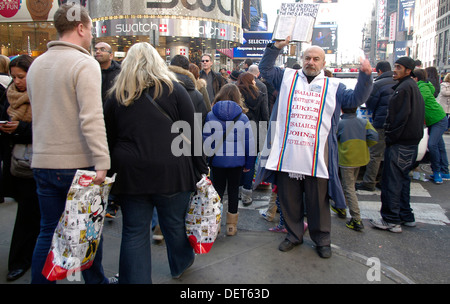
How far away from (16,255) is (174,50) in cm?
2422

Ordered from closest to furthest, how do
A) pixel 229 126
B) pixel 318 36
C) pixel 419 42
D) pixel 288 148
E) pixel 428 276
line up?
pixel 428 276 < pixel 288 148 < pixel 229 126 < pixel 318 36 < pixel 419 42

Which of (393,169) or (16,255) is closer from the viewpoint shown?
(16,255)

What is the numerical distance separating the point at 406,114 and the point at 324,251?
6.51ft

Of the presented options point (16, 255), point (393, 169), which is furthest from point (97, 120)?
point (393, 169)

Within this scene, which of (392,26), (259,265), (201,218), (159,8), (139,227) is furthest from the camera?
(392,26)

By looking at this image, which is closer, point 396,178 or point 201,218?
point 201,218

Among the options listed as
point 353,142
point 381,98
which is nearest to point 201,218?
point 353,142

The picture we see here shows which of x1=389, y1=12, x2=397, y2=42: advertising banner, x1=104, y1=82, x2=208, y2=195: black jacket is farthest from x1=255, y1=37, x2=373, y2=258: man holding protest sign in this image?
x1=389, y1=12, x2=397, y2=42: advertising banner

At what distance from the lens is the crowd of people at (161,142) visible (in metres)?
2.44

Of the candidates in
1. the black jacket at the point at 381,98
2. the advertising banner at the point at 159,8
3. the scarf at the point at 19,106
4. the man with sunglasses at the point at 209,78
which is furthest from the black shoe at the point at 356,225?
the advertising banner at the point at 159,8

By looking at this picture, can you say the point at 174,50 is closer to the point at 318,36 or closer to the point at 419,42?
the point at 318,36

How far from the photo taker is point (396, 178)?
4.48 meters

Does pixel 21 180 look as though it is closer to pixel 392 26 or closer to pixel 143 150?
pixel 143 150

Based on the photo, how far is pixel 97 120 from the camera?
94.3 inches
